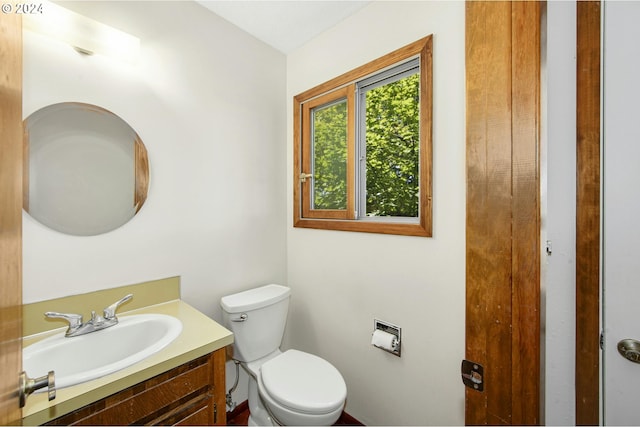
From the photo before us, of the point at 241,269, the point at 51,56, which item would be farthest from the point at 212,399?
the point at 51,56

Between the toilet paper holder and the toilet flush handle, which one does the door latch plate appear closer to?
the toilet paper holder

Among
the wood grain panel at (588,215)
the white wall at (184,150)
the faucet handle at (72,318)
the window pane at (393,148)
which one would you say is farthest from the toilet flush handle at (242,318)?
the wood grain panel at (588,215)

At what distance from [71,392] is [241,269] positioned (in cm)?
102

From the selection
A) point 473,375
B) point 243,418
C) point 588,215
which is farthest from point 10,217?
point 243,418

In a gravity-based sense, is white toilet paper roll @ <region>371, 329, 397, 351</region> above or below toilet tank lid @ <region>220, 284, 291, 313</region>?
below

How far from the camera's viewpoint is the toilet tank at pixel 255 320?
1497 mm

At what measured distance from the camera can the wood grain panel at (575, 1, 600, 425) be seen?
26.1 inches

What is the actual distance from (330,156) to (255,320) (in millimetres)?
→ 1140

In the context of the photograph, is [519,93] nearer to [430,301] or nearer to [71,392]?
[430,301]

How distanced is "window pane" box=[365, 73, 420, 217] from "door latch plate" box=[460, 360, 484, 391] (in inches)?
31.1

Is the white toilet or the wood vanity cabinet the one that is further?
the white toilet

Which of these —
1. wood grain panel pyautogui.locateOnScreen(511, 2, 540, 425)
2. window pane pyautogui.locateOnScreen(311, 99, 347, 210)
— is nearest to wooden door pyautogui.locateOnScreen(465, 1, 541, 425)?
wood grain panel pyautogui.locateOnScreen(511, 2, 540, 425)

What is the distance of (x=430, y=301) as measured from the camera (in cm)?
131

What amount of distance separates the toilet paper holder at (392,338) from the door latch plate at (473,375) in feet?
2.06
